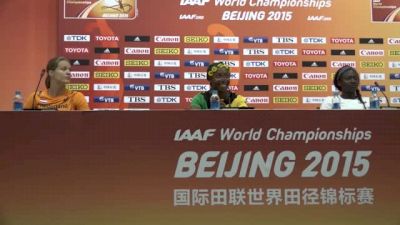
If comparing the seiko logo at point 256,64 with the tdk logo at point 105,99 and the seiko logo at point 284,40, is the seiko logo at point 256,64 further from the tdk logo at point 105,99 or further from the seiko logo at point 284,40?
the tdk logo at point 105,99

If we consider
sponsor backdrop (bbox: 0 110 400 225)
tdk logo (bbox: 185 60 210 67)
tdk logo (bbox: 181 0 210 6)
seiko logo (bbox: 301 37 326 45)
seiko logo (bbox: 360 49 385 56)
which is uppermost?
tdk logo (bbox: 181 0 210 6)

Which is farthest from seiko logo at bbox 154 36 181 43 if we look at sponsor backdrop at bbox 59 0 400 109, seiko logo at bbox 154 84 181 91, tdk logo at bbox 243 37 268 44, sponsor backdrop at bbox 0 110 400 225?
sponsor backdrop at bbox 0 110 400 225

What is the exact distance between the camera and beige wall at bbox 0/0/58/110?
406 centimetres

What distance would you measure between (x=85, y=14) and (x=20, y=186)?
238 centimetres

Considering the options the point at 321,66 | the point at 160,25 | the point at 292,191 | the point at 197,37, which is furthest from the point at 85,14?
the point at 292,191

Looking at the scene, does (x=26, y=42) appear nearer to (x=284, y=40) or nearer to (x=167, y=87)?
(x=167, y=87)

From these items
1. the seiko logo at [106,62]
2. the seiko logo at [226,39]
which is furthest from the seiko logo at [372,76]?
the seiko logo at [106,62]

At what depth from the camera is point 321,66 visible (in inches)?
163

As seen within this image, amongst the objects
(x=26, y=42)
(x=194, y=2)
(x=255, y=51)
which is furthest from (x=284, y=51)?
(x=26, y=42)

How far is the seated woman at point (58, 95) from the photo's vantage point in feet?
9.01

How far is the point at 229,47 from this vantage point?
161 inches

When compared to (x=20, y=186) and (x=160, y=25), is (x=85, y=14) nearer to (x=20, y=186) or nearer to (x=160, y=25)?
(x=160, y=25)

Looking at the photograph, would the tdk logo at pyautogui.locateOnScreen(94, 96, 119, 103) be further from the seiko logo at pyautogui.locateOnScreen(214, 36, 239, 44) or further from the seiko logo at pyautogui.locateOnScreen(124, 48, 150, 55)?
the seiko logo at pyautogui.locateOnScreen(214, 36, 239, 44)

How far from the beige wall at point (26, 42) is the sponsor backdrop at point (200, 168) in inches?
89.1
